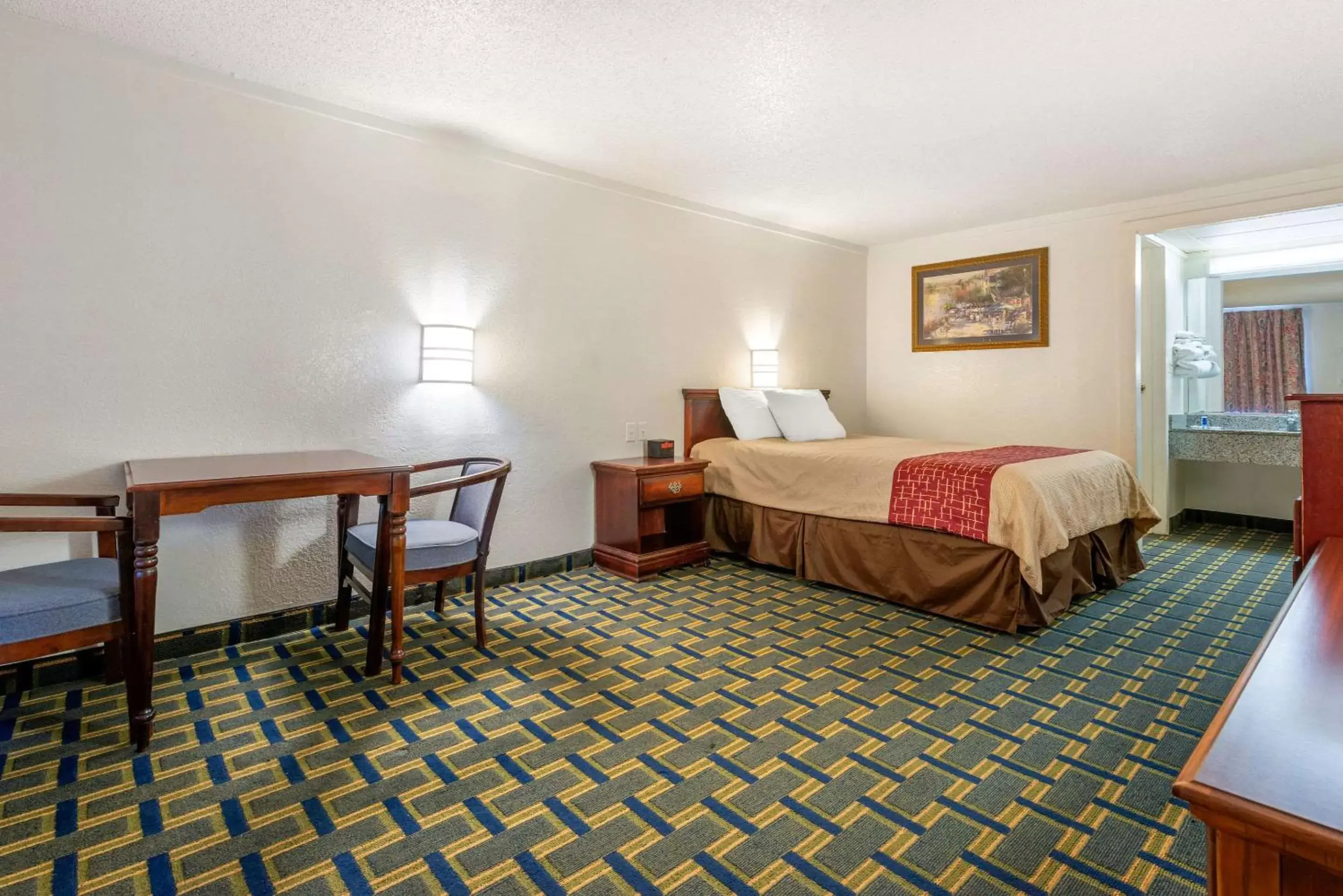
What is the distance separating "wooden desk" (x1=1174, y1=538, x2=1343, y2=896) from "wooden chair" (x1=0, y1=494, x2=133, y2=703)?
258 centimetres

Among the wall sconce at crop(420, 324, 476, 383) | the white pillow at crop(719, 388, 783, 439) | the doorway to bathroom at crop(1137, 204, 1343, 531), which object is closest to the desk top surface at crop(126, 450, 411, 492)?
the wall sconce at crop(420, 324, 476, 383)

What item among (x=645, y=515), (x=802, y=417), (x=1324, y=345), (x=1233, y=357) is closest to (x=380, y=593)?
(x=645, y=515)

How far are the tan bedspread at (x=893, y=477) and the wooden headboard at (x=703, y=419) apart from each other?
9cm

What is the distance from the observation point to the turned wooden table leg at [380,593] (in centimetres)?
259

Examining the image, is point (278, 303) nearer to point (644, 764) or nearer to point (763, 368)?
point (644, 764)

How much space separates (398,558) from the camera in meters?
2.55

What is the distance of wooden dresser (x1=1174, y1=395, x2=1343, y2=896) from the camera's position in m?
0.67

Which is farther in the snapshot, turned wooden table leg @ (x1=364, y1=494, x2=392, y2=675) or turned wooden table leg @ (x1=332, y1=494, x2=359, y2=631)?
turned wooden table leg @ (x1=332, y1=494, x2=359, y2=631)

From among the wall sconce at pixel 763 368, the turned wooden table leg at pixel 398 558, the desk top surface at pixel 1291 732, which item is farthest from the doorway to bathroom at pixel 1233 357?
the turned wooden table leg at pixel 398 558

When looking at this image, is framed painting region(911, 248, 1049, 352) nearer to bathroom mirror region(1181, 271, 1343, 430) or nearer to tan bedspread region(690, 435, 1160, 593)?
tan bedspread region(690, 435, 1160, 593)

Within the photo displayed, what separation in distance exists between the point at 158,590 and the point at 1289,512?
23.9ft

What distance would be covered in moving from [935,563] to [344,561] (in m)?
2.83

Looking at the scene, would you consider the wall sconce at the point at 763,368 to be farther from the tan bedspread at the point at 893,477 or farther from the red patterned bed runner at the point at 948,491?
the red patterned bed runner at the point at 948,491

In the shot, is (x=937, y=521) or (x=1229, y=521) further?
(x=1229, y=521)
